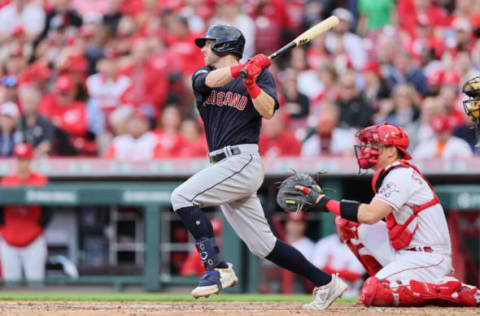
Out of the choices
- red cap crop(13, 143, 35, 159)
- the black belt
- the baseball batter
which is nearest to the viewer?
the baseball batter

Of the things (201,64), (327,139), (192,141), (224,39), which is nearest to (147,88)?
(201,64)

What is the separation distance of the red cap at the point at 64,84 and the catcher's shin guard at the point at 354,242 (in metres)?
6.03

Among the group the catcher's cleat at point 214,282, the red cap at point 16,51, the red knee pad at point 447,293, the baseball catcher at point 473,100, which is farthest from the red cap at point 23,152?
the baseball catcher at point 473,100

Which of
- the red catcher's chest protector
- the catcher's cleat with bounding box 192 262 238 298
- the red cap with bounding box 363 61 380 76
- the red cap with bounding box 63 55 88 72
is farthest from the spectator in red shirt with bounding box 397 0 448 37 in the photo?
the catcher's cleat with bounding box 192 262 238 298

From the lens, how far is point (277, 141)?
9.56 metres

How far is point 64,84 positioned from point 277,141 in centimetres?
304

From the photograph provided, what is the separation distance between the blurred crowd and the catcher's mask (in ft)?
11.4

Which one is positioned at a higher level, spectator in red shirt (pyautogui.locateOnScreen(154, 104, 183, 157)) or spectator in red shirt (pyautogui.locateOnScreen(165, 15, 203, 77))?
spectator in red shirt (pyautogui.locateOnScreen(165, 15, 203, 77))

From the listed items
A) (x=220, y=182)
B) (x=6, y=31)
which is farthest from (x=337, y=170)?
(x=6, y=31)

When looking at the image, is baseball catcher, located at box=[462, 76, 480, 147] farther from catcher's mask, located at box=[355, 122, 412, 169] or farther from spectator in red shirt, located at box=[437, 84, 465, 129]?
spectator in red shirt, located at box=[437, 84, 465, 129]

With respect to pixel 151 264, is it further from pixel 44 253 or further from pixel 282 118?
pixel 282 118

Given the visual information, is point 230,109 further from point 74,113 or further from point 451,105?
point 74,113

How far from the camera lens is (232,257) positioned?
27.7 ft

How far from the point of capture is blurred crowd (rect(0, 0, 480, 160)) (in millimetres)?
9719
